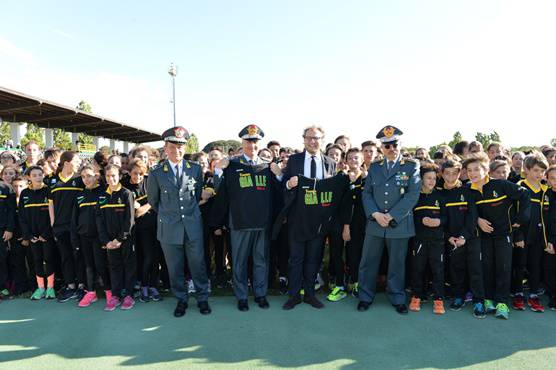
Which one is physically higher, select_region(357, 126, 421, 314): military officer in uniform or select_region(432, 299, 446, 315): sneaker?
select_region(357, 126, 421, 314): military officer in uniform

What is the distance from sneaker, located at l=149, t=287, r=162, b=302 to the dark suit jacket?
212cm

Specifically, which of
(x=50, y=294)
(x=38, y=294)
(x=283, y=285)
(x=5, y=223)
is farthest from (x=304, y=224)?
(x=5, y=223)

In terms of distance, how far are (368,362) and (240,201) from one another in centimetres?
210

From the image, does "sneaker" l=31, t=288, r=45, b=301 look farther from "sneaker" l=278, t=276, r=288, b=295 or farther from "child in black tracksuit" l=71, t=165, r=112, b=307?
"sneaker" l=278, t=276, r=288, b=295

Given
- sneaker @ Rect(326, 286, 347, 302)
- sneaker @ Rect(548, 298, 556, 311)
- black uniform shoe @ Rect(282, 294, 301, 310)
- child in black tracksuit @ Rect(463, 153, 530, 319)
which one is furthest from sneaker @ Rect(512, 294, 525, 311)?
black uniform shoe @ Rect(282, 294, 301, 310)

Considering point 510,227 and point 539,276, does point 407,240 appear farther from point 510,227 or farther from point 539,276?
point 539,276

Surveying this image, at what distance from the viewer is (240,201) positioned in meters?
4.13

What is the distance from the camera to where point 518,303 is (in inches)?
160

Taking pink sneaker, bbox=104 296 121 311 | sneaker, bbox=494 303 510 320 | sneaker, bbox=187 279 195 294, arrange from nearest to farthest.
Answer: sneaker, bbox=494 303 510 320
pink sneaker, bbox=104 296 121 311
sneaker, bbox=187 279 195 294

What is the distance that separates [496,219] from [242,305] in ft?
9.89

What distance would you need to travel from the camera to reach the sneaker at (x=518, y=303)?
4039 mm

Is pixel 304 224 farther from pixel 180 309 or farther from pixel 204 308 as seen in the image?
pixel 180 309

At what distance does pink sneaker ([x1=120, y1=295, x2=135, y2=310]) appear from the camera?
415cm

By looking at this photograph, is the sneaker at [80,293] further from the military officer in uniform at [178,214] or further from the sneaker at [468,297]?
the sneaker at [468,297]
